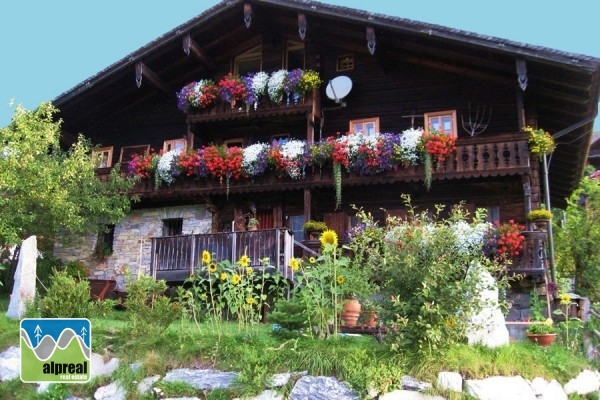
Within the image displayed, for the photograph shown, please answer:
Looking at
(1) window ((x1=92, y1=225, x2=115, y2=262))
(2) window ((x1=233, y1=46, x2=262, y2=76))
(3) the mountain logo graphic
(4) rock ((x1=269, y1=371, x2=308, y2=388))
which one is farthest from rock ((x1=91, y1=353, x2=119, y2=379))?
(2) window ((x1=233, y1=46, x2=262, y2=76))

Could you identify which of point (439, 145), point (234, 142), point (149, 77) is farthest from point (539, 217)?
point (149, 77)

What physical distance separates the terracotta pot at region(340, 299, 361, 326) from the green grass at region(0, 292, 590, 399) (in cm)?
52

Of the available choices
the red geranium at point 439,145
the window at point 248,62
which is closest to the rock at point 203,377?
the red geranium at point 439,145

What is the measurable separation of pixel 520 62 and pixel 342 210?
18.8ft

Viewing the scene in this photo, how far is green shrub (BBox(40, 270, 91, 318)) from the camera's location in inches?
386

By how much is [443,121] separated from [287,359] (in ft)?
33.7

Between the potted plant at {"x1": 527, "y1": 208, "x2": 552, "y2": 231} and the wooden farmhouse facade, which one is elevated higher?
the wooden farmhouse facade

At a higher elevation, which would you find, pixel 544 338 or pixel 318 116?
pixel 318 116

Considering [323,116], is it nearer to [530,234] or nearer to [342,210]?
[342,210]

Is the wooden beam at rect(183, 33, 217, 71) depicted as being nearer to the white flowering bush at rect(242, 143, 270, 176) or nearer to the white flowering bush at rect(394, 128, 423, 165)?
the white flowering bush at rect(242, 143, 270, 176)

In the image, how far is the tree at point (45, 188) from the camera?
14.8 metres

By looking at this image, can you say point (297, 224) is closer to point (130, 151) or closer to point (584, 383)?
point (130, 151)

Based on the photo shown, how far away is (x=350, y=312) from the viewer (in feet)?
31.0

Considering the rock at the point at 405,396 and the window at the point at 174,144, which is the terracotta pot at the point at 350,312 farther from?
the window at the point at 174,144
